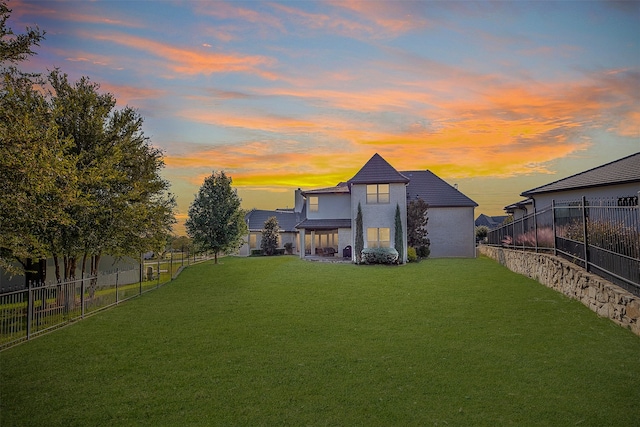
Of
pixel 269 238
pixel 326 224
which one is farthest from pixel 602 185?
pixel 269 238

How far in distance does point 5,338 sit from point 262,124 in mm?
15692

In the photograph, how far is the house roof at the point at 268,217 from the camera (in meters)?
51.2

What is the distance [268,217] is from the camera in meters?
54.1

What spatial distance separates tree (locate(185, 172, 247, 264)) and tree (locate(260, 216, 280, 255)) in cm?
690

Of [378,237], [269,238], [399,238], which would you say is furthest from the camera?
[269,238]

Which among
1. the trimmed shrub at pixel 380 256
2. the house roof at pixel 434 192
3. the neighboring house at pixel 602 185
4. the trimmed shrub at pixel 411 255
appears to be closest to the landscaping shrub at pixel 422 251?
the trimmed shrub at pixel 411 255

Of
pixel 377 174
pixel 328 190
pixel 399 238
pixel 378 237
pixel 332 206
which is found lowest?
pixel 399 238

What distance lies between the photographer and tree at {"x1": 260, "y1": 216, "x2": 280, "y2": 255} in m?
46.4

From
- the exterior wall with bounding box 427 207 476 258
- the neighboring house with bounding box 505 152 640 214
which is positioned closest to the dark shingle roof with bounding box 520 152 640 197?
the neighboring house with bounding box 505 152 640 214

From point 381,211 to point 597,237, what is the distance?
748 inches

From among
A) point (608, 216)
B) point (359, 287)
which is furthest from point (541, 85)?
point (359, 287)

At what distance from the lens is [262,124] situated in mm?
23547

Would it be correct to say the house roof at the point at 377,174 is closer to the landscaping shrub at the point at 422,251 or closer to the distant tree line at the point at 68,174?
the landscaping shrub at the point at 422,251

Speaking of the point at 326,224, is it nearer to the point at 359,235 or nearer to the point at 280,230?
the point at 359,235
